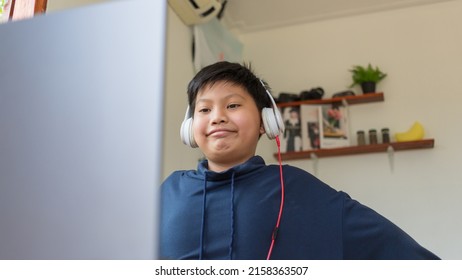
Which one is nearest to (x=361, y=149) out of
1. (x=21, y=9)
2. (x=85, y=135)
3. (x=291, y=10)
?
(x=291, y=10)

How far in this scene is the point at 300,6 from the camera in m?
2.50

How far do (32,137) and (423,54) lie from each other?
93.1 inches

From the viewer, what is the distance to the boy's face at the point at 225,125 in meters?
0.77

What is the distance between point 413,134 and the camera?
2.14 metres

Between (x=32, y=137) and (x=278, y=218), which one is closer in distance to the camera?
(x=32, y=137)

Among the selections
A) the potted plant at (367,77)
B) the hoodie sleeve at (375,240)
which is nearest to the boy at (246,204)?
the hoodie sleeve at (375,240)

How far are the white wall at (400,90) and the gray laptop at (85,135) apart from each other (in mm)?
2055

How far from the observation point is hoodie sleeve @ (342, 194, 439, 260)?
660mm

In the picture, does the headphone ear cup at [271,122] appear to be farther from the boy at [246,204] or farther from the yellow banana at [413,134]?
the yellow banana at [413,134]

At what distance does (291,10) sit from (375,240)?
2086 mm

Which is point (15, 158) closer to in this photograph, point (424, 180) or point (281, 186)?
point (281, 186)

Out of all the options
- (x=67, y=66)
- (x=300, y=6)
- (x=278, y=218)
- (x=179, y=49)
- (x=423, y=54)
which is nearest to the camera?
(x=67, y=66)

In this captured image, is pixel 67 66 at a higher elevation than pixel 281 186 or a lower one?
higher
